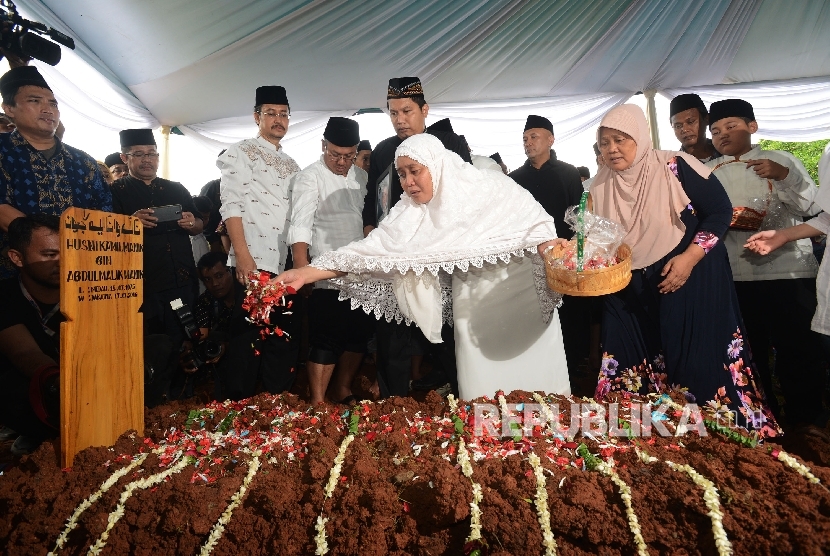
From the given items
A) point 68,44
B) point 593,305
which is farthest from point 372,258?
point 68,44

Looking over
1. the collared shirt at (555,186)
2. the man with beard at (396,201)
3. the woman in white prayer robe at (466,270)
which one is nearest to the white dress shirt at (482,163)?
the man with beard at (396,201)

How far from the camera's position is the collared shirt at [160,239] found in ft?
11.9

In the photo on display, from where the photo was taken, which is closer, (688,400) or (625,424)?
(625,424)

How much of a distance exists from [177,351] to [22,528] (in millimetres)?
1574

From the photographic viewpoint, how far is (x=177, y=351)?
126 inches

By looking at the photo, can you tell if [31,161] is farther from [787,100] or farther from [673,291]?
[787,100]

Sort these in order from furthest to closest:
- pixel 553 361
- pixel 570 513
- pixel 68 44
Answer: pixel 68 44 → pixel 553 361 → pixel 570 513

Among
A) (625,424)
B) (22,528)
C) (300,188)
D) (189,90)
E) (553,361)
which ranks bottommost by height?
(22,528)

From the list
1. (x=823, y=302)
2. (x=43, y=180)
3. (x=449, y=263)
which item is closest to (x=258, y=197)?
(x=43, y=180)

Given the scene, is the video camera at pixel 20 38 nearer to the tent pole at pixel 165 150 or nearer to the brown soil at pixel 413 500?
the brown soil at pixel 413 500

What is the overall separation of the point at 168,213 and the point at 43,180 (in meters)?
0.76

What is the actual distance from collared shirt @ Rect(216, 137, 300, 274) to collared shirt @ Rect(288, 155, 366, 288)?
0.62ft

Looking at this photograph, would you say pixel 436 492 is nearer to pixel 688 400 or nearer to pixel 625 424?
pixel 625 424

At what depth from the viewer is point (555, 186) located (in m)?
3.94
